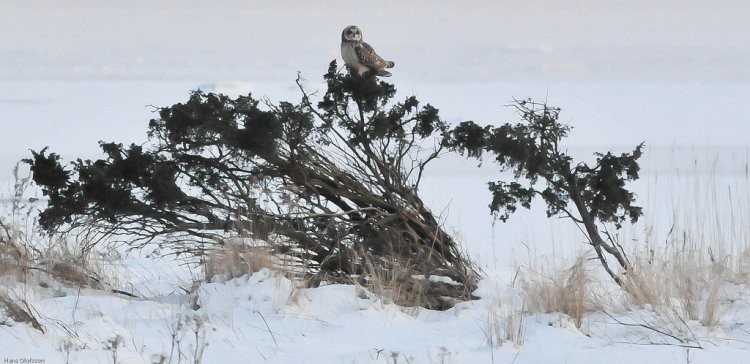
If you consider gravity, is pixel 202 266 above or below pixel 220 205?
below

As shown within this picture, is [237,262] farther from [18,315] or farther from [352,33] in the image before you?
[352,33]

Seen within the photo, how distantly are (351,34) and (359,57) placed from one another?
244 mm

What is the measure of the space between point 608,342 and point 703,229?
198cm

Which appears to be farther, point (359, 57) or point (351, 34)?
point (351, 34)

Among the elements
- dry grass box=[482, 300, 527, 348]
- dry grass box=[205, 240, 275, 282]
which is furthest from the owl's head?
dry grass box=[482, 300, 527, 348]

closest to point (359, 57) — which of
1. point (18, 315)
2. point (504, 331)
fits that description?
point (504, 331)

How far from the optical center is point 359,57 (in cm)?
727

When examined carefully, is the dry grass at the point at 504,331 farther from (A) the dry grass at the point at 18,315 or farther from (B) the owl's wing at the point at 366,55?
(B) the owl's wing at the point at 366,55

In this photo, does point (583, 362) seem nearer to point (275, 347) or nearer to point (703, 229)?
point (275, 347)

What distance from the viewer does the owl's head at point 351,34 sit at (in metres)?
7.38

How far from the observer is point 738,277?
659cm

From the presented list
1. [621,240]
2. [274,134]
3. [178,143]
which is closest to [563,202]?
[621,240]

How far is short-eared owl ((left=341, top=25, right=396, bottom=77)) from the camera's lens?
726 centimetres

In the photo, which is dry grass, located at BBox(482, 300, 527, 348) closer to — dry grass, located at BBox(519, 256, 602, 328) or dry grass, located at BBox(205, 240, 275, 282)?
dry grass, located at BBox(519, 256, 602, 328)
